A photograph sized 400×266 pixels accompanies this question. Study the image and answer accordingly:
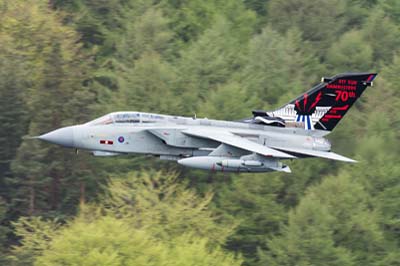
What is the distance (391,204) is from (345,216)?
282 cm

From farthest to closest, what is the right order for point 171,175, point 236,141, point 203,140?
point 171,175 < point 203,140 < point 236,141

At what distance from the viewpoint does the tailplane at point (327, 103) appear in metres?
40.8

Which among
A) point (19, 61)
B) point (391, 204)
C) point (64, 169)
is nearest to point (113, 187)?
point (64, 169)

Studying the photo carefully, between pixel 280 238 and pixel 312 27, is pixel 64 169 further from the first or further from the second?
pixel 312 27

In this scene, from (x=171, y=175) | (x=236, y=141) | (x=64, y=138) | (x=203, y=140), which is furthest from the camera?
(x=171, y=175)

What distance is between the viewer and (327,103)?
41.2m

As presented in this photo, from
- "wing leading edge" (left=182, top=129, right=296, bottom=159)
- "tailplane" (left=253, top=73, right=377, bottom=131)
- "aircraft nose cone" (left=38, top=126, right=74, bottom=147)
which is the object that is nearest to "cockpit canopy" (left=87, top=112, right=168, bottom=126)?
"aircraft nose cone" (left=38, top=126, right=74, bottom=147)

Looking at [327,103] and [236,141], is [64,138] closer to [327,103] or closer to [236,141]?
[236,141]

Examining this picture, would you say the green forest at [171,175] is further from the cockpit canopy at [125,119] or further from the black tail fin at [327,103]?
the black tail fin at [327,103]

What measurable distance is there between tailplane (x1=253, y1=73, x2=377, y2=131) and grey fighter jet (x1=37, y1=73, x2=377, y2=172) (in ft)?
1.21

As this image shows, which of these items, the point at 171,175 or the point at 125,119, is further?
the point at 171,175

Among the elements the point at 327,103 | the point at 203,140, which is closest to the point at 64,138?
the point at 203,140

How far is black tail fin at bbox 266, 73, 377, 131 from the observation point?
4084cm

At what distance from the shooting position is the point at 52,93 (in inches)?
2174
